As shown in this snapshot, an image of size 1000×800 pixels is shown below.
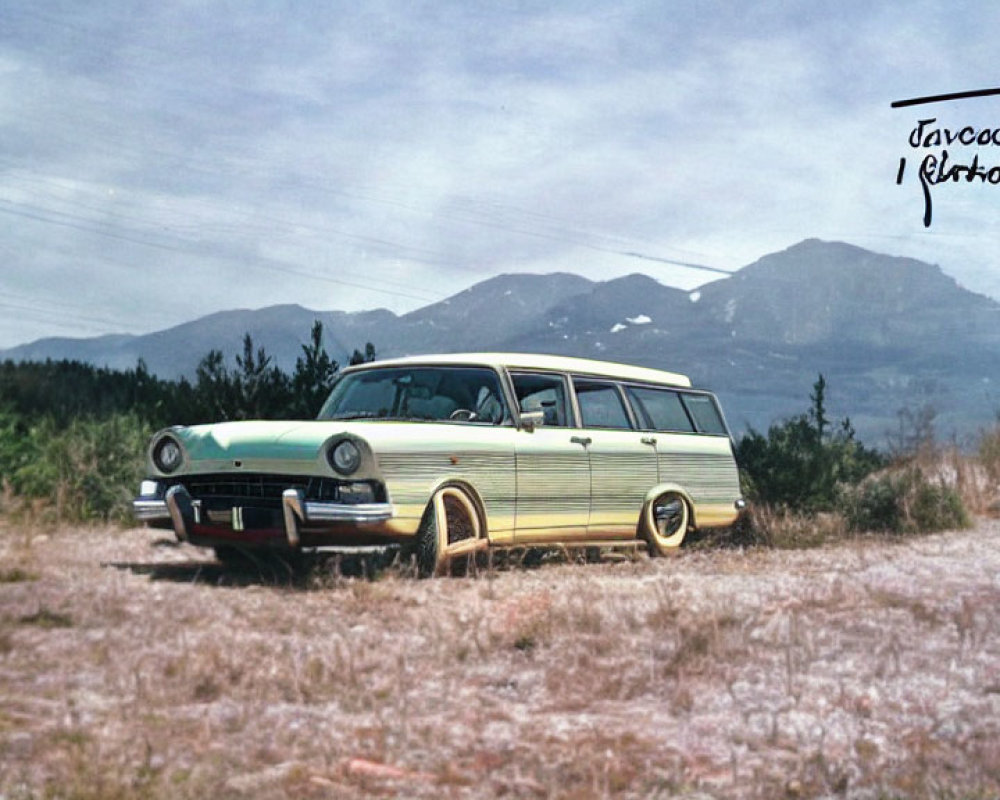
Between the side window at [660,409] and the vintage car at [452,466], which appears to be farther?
the side window at [660,409]

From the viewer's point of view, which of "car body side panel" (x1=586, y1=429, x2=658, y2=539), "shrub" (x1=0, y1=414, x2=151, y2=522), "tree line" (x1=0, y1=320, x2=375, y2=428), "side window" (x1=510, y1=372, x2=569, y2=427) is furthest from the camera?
"tree line" (x1=0, y1=320, x2=375, y2=428)

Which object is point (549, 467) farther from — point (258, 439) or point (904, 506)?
point (904, 506)

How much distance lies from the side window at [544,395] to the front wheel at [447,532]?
3.21 feet

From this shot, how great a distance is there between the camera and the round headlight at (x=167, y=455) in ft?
28.7

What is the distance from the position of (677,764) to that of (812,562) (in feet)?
19.8

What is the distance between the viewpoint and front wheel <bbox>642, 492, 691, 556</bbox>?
10523mm

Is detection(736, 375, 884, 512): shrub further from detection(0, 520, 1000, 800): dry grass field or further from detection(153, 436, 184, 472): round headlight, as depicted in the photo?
detection(153, 436, 184, 472): round headlight

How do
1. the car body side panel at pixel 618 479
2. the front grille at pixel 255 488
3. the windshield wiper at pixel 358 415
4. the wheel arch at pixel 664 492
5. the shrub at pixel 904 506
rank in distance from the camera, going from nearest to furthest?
the front grille at pixel 255 488 → the windshield wiper at pixel 358 415 → the car body side panel at pixel 618 479 → the wheel arch at pixel 664 492 → the shrub at pixel 904 506

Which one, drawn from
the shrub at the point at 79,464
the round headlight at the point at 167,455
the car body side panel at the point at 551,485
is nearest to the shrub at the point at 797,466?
the car body side panel at the point at 551,485

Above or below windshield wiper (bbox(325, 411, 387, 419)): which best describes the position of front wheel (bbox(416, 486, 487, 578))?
below

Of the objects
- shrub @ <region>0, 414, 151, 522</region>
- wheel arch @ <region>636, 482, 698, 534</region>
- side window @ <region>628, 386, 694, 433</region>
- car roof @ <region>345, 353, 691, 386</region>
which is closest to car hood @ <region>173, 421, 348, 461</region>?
car roof @ <region>345, 353, 691, 386</region>

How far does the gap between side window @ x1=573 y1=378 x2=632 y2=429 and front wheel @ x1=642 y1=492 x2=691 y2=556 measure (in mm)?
747

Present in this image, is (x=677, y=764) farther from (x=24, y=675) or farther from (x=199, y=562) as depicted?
(x=199, y=562)

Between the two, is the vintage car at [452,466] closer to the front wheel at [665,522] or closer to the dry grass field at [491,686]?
the front wheel at [665,522]
